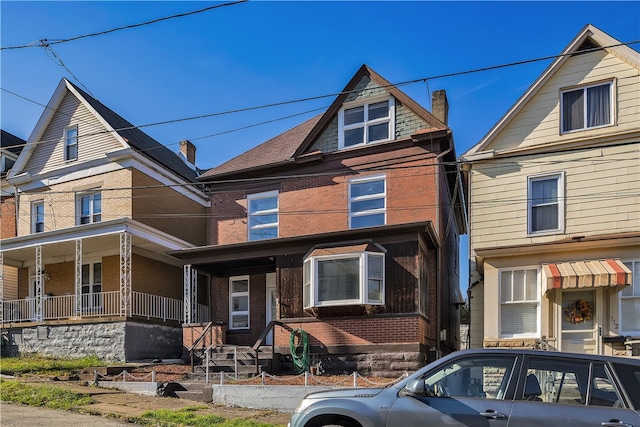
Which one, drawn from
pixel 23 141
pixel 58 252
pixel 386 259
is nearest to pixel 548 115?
pixel 386 259

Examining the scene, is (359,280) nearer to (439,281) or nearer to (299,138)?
(439,281)

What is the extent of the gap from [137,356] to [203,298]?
18.3ft

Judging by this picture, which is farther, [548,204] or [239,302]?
[239,302]

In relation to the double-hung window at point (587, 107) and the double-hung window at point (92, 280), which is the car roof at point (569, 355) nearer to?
the double-hung window at point (587, 107)

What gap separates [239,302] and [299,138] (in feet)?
21.2

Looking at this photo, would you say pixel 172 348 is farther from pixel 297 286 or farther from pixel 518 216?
pixel 518 216

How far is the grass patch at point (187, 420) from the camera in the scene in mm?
10266

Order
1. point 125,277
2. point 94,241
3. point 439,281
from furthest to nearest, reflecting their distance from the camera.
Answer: point 94,241
point 125,277
point 439,281

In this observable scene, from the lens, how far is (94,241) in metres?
21.8

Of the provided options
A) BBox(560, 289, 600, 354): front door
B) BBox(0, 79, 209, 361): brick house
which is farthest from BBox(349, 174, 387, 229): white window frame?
BBox(0, 79, 209, 361): brick house

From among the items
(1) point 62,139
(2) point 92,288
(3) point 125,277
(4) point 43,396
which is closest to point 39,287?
(2) point 92,288

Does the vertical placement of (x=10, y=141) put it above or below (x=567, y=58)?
below

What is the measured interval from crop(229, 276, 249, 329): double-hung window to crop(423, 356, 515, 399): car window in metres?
13.7

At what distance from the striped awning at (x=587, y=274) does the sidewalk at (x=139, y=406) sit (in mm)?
6859
